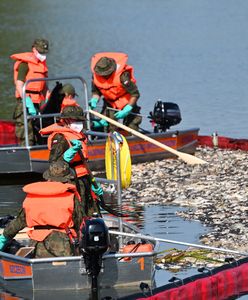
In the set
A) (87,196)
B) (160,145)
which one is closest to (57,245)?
(87,196)

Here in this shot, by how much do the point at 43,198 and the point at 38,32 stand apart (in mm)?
39373

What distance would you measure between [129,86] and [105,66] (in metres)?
0.56

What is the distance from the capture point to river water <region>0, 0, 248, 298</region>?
2647 cm

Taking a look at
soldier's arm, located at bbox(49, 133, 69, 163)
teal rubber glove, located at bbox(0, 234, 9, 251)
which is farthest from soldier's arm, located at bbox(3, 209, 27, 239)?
soldier's arm, located at bbox(49, 133, 69, 163)

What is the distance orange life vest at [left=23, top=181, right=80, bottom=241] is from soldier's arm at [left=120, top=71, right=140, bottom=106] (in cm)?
749

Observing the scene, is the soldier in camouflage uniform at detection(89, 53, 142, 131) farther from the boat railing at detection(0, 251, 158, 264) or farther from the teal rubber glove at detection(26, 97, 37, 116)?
the boat railing at detection(0, 251, 158, 264)

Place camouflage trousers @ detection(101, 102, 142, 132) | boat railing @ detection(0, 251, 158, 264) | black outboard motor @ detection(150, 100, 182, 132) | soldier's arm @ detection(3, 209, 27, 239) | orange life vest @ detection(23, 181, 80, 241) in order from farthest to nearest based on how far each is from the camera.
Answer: black outboard motor @ detection(150, 100, 182, 132)
camouflage trousers @ detection(101, 102, 142, 132)
soldier's arm @ detection(3, 209, 27, 239)
orange life vest @ detection(23, 181, 80, 241)
boat railing @ detection(0, 251, 158, 264)

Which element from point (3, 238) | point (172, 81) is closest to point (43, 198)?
point (3, 238)

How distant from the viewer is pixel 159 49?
1713 inches

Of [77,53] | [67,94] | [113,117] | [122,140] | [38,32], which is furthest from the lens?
[38,32]

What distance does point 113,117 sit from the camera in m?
20.1

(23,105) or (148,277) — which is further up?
(23,105)

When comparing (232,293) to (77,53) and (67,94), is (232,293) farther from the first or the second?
(77,53)

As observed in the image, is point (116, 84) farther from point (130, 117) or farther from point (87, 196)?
point (87, 196)
